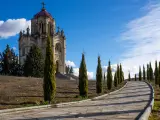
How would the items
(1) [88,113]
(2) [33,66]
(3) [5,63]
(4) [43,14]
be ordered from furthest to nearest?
(4) [43,14] < (3) [5,63] < (2) [33,66] < (1) [88,113]

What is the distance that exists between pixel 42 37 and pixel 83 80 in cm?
4354

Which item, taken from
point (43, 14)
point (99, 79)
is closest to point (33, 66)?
point (43, 14)

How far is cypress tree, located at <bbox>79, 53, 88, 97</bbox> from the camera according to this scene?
22966mm

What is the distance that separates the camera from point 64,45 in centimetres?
6900

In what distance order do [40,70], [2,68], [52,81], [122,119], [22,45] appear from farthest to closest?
[22,45], [2,68], [40,70], [52,81], [122,119]

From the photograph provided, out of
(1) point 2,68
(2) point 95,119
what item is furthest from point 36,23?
(2) point 95,119

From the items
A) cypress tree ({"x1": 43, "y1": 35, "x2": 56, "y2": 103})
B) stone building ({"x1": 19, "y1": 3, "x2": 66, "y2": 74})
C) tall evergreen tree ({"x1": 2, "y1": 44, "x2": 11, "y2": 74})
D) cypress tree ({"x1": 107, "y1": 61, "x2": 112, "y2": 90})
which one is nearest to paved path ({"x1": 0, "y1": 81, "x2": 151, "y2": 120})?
cypress tree ({"x1": 43, "y1": 35, "x2": 56, "y2": 103})

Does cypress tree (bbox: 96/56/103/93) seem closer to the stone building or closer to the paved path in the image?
the paved path

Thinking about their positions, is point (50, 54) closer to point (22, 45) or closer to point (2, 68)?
point (2, 68)

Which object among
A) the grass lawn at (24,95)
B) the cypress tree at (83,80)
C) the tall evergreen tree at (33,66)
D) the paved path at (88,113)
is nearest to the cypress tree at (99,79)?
the grass lawn at (24,95)

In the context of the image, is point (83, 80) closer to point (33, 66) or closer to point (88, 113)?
point (88, 113)

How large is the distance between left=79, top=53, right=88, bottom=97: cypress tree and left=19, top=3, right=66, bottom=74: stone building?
40.3 metres

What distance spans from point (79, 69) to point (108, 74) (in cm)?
1243

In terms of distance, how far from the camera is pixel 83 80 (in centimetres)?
2378
